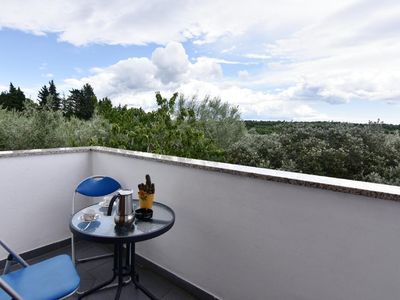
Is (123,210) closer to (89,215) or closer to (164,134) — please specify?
(89,215)

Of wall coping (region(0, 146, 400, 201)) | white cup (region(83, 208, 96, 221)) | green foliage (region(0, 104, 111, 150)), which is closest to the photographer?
wall coping (region(0, 146, 400, 201))

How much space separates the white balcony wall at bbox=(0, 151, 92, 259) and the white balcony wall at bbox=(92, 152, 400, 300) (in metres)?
0.99

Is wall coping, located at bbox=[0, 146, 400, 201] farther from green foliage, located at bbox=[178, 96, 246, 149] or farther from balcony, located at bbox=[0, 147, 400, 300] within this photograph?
green foliage, located at bbox=[178, 96, 246, 149]

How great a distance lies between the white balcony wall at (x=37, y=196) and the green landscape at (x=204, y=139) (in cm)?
173

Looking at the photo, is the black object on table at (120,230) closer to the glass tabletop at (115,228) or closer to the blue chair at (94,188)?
the glass tabletop at (115,228)

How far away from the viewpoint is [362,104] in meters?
3.62

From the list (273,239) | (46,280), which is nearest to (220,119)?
(273,239)

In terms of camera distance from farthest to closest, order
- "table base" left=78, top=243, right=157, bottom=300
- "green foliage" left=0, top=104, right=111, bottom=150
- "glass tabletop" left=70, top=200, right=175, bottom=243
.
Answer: "green foliage" left=0, top=104, right=111, bottom=150 < "table base" left=78, top=243, right=157, bottom=300 < "glass tabletop" left=70, top=200, right=175, bottom=243

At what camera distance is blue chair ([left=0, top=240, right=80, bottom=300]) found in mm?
1262

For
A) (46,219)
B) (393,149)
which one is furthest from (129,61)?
(393,149)

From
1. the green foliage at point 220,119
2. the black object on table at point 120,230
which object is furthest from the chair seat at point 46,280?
the green foliage at point 220,119

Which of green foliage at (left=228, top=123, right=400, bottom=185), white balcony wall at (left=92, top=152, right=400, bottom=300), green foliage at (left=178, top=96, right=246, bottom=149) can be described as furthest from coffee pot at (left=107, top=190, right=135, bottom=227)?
green foliage at (left=178, top=96, right=246, bottom=149)

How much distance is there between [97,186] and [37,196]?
0.66m

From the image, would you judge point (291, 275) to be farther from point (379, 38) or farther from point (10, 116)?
point (10, 116)
